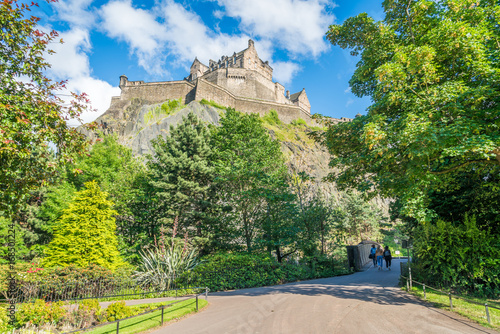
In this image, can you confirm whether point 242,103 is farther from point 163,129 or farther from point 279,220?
point 279,220

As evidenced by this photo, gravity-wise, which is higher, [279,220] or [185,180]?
[185,180]

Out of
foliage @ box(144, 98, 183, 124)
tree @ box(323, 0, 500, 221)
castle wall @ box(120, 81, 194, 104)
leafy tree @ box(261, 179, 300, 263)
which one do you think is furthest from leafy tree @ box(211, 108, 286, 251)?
castle wall @ box(120, 81, 194, 104)

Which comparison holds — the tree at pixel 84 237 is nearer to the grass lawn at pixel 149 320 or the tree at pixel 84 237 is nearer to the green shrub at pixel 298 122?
the grass lawn at pixel 149 320

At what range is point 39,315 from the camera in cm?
836

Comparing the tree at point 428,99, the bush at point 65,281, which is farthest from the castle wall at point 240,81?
the bush at point 65,281

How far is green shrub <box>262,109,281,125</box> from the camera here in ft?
205

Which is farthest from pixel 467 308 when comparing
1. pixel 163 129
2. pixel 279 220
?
pixel 163 129

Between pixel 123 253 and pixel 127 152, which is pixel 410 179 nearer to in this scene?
pixel 123 253

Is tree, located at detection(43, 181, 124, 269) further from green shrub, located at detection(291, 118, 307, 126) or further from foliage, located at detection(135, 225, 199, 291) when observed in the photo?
Result: green shrub, located at detection(291, 118, 307, 126)

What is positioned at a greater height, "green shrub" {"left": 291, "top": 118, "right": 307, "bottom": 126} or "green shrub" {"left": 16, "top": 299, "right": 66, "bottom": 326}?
"green shrub" {"left": 291, "top": 118, "right": 307, "bottom": 126}

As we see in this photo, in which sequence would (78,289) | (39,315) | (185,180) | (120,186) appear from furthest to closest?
(120,186), (185,180), (78,289), (39,315)

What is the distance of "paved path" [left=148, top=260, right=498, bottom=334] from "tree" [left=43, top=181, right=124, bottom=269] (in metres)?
8.75

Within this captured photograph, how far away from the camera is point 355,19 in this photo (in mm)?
11703

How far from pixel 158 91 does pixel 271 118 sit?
85.6 feet
